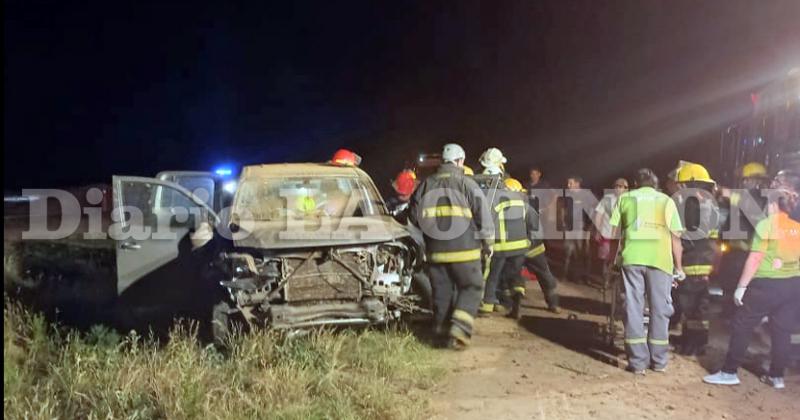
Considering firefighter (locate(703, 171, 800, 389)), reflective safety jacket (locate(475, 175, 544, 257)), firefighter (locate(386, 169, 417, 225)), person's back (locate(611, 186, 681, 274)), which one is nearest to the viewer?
firefighter (locate(703, 171, 800, 389))

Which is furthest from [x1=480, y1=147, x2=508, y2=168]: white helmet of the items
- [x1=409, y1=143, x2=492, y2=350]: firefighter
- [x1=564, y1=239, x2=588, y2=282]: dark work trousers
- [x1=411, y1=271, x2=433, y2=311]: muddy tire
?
[x1=564, y1=239, x2=588, y2=282]: dark work trousers

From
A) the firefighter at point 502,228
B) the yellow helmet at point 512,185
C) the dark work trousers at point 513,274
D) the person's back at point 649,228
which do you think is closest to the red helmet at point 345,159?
the firefighter at point 502,228

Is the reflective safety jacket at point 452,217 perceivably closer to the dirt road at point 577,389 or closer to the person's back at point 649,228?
the dirt road at point 577,389

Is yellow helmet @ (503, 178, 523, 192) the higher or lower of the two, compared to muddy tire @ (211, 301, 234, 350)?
higher

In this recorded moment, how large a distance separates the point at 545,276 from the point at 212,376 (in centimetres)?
425

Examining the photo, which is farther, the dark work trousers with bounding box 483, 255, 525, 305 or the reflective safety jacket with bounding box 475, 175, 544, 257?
the dark work trousers with bounding box 483, 255, 525, 305

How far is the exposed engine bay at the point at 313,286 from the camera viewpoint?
524 cm

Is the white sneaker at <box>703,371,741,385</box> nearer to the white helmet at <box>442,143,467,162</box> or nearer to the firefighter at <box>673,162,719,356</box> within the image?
the firefighter at <box>673,162,719,356</box>

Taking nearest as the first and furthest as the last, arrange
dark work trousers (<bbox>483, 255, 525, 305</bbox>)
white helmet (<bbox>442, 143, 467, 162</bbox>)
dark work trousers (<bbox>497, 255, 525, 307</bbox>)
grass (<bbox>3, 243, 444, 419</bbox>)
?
1. grass (<bbox>3, 243, 444, 419</bbox>)
2. white helmet (<bbox>442, 143, 467, 162</bbox>)
3. dark work trousers (<bbox>483, 255, 525, 305</bbox>)
4. dark work trousers (<bbox>497, 255, 525, 307</bbox>)

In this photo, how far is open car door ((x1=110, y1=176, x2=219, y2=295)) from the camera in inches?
233

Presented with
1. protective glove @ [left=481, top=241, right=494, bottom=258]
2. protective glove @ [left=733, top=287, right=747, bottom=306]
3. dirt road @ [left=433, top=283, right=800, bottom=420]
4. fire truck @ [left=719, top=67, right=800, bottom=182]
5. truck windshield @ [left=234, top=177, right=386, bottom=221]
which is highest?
fire truck @ [left=719, top=67, right=800, bottom=182]

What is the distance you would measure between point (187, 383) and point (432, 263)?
253 centimetres

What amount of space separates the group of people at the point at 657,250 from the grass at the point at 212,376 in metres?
0.97

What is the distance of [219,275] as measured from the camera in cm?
534
